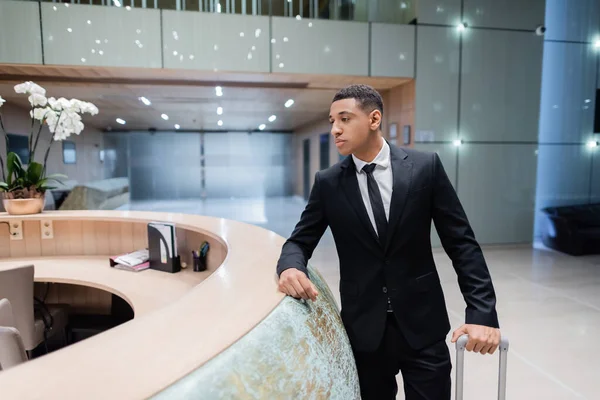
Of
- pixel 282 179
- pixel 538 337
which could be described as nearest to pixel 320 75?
pixel 282 179

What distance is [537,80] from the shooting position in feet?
20.0

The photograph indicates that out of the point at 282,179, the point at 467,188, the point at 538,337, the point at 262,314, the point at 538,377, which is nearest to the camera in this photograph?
the point at 262,314

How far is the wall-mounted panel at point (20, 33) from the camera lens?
4824 mm

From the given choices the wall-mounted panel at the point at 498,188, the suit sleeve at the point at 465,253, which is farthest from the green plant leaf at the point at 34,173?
the wall-mounted panel at the point at 498,188

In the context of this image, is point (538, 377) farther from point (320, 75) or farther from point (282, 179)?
point (282, 179)

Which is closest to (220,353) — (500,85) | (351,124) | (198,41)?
(351,124)

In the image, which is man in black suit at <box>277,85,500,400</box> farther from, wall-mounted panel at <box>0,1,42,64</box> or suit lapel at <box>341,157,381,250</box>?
wall-mounted panel at <box>0,1,42,64</box>

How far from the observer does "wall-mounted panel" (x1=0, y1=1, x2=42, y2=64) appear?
4.82 m

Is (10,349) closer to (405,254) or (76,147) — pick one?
(405,254)

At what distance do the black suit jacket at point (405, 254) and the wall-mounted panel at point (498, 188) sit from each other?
202 inches

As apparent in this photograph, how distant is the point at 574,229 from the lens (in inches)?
228

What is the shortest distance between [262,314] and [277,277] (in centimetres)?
33

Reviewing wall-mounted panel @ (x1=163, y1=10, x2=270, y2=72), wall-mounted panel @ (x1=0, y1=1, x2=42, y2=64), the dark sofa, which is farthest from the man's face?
the dark sofa

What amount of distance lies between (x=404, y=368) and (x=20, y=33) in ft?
18.9
